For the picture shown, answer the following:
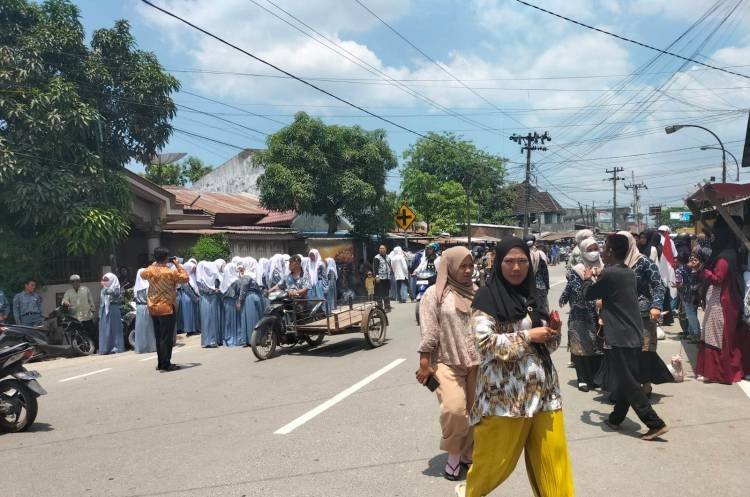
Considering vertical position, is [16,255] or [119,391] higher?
[16,255]

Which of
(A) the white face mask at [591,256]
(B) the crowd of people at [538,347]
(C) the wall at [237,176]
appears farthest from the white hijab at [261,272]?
(C) the wall at [237,176]

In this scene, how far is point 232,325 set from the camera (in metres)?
12.0

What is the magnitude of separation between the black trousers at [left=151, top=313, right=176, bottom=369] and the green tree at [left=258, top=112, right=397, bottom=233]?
12.5 m

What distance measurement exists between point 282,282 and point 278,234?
1152cm

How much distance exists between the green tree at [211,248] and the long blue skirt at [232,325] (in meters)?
4.75

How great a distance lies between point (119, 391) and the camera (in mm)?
8008

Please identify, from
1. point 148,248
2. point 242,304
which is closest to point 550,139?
point 148,248

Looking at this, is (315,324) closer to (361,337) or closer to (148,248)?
(361,337)

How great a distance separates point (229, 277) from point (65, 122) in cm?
487

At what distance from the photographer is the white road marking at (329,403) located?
578cm

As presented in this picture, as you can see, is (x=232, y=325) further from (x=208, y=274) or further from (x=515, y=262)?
(x=515, y=262)

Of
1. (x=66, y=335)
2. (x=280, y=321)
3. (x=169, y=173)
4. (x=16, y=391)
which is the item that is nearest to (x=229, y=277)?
(x=280, y=321)

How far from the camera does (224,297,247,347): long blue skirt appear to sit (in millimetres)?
11969

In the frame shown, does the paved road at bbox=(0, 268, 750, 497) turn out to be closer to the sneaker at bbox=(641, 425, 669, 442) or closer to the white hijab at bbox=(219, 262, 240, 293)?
the sneaker at bbox=(641, 425, 669, 442)
